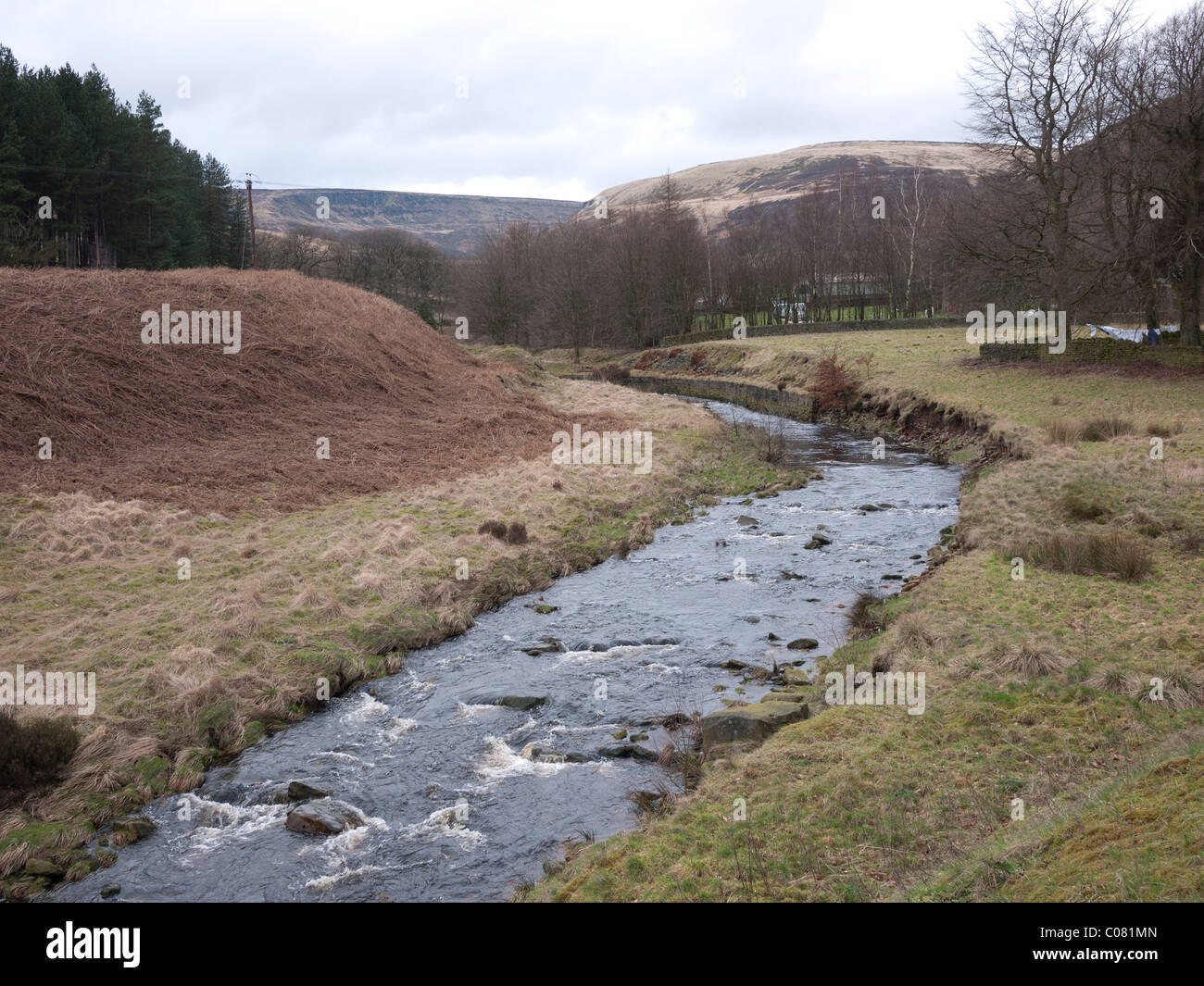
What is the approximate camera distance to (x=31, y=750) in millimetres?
8633

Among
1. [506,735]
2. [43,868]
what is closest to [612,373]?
[506,735]

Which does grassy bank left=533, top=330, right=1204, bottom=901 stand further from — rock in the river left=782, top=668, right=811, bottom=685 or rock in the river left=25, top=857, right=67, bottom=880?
rock in the river left=25, top=857, right=67, bottom=880

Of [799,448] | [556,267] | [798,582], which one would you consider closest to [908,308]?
[556,267]

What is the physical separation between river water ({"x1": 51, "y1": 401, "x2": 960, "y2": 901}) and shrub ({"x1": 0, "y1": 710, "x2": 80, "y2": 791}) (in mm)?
1186

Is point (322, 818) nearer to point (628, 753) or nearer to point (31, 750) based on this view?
point (31, 750)

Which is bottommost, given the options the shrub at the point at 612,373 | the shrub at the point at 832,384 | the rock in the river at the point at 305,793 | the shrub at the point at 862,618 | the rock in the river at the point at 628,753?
the rock in the river at the point at 305,793

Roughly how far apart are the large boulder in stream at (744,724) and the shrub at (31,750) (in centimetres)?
679

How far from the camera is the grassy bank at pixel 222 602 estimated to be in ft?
29.2

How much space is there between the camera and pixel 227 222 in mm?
88875

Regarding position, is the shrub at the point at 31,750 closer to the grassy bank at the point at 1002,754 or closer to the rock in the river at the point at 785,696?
the grassy bank at the point at 1002,754

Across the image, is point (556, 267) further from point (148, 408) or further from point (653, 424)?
point (148, 408)

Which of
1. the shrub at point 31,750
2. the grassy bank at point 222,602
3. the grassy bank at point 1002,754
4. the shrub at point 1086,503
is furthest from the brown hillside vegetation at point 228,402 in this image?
the shrub at point 1086,503

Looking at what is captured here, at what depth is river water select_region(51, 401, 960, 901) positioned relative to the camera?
755 cm

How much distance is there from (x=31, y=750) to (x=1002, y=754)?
9.69m
